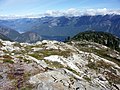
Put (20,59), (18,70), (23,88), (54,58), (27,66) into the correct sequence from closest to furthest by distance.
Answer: (23,88)
(18,70)
(27,66)
(20,59)
(54,58)

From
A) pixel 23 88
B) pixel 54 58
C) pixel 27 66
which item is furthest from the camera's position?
pixel 54 58

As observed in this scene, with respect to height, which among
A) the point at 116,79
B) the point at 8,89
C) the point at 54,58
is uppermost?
the point at 8,89

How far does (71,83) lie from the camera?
139ft

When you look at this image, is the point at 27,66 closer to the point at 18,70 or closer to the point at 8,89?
the point at 18,70

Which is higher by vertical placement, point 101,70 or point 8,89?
point 8,89

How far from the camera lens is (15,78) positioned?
42.7 meters

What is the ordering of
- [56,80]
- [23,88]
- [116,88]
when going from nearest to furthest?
[23,88] < [56,80] < [116,88]

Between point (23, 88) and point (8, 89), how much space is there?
269 cm

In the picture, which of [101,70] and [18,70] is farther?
[101,70]

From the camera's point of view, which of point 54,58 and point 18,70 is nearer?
point 18,70

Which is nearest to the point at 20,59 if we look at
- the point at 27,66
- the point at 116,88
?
the point at 27,66

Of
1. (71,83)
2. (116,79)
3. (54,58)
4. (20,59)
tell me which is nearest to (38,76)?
(71,83)

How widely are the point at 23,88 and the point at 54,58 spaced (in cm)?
3571

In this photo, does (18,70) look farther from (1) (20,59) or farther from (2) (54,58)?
(2) (54,58)
